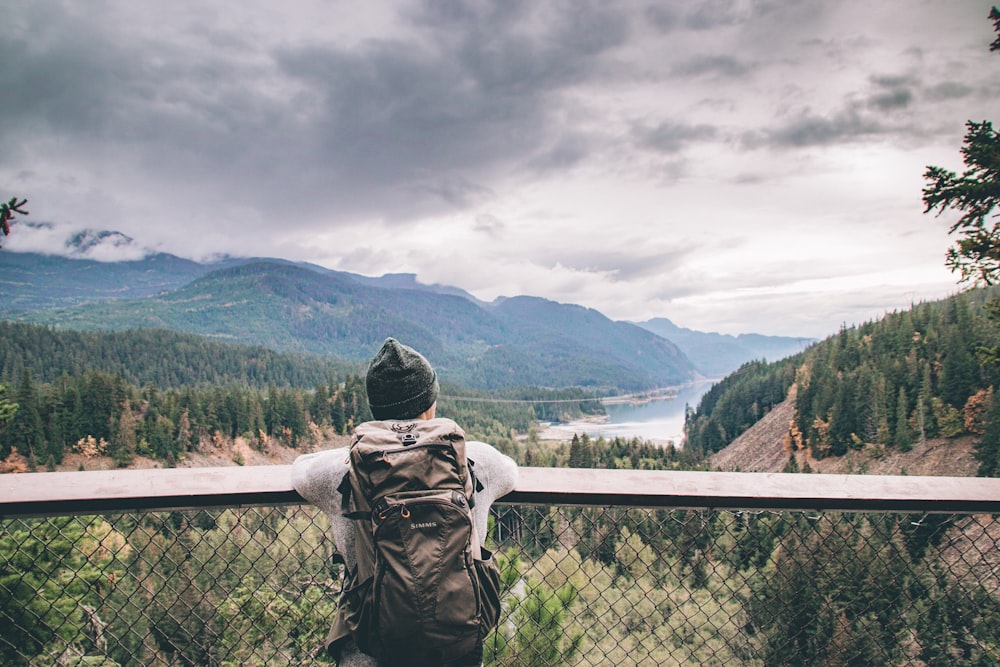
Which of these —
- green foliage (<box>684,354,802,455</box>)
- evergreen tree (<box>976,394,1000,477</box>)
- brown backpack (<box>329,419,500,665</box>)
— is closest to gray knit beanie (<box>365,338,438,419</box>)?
brown backpack (<box>329,419,500,665</box>)

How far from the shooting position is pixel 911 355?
225ft

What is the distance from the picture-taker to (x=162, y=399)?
89.2 metres

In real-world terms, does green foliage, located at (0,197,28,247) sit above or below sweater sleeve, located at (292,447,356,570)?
above

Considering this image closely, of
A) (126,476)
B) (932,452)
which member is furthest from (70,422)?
(932,452)

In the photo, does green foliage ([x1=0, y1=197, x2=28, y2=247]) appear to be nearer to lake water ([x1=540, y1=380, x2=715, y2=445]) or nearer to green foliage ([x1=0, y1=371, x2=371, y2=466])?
green foliage ([x1=0, y1=371, x2=371, y2=466])

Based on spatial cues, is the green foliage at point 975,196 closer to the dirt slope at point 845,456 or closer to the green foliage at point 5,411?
the green foliage at point 5,411

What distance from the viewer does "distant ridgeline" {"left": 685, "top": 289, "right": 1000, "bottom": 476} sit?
58375 millimetres

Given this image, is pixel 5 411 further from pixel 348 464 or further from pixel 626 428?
pixel 626 428

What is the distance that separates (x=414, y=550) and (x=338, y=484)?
0.44 metres

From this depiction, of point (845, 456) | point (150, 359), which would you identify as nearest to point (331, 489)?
point (845, 456)

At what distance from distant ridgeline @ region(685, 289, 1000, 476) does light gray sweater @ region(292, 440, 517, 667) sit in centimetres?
4838

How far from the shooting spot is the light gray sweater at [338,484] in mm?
1988

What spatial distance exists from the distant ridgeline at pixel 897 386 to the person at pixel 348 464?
48.4 meters

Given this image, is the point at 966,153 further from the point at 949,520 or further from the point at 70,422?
the point at 70,422
